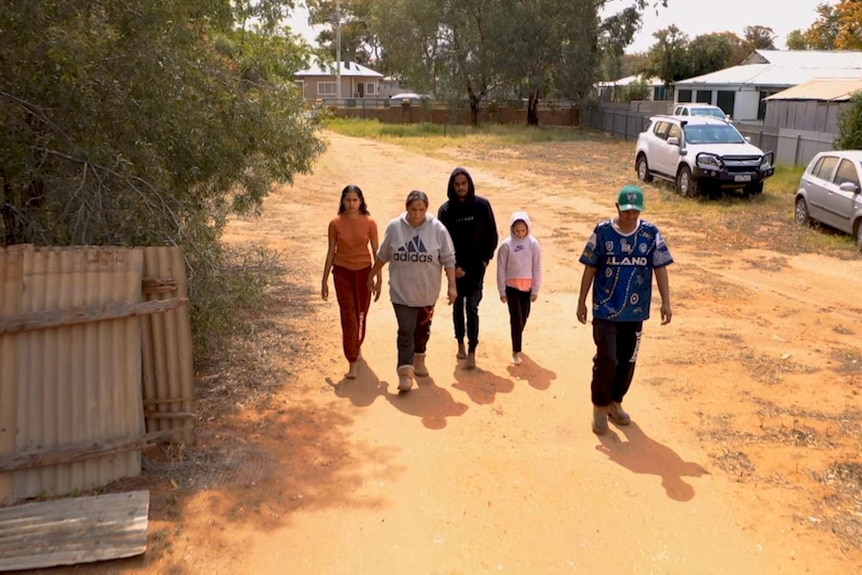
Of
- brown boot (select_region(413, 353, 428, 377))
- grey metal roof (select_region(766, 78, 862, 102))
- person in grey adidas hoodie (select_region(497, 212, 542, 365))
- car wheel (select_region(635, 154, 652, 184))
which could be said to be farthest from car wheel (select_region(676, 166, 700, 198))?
brown boot (select_region(413, 353, 428, 377))

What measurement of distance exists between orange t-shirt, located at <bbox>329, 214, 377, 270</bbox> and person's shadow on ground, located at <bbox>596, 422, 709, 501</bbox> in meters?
2.33

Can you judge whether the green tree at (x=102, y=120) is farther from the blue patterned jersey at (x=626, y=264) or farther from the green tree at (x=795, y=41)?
the green tree at (x=795, y=41)

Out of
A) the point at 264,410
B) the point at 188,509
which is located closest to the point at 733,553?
the point at 188,509

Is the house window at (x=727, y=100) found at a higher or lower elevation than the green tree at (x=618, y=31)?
lower

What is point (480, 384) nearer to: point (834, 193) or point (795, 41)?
point (834, 193)

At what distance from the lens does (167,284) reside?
15.1ft

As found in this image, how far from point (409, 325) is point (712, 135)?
14.3 m

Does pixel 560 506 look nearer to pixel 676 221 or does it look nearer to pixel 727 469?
pixel 727 469

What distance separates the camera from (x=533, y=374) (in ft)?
22.2

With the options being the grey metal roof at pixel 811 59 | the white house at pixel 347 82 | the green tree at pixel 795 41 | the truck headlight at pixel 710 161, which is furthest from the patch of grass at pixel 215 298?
the green tree at pixel 795 41

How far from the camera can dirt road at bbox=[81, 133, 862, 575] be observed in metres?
4.05

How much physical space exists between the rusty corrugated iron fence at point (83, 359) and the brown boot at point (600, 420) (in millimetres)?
2703

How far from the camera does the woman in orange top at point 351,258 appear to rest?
641 centimetres

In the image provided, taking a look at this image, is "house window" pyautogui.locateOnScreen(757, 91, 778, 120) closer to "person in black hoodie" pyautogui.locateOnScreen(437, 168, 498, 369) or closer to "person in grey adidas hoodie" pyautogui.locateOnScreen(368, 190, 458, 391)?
"person in black hoodie" pyautogui.locateOnScreen(437, 168, 498, 369)
